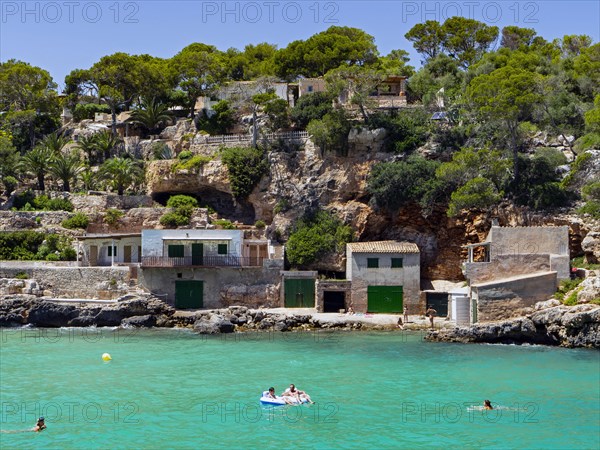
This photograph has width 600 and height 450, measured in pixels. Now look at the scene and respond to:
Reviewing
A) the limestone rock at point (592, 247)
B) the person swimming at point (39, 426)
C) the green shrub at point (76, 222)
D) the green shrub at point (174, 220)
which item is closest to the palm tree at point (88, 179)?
the green shrub at point (76, 222)

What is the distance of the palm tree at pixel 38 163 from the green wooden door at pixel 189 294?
15.7 meters

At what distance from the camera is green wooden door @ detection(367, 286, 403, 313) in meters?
43.4

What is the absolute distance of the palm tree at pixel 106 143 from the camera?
56781 mm

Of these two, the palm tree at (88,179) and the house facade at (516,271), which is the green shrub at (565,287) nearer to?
the house facade at (516,271)

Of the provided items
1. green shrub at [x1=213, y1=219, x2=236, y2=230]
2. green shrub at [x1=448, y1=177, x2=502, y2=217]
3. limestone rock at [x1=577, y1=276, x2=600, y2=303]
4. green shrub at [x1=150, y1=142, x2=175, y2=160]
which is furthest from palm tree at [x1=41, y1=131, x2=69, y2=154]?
limestone rock at [x1=577, y1=276, x2=600, y2=303]

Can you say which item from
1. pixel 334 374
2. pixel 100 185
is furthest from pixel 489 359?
pixel 100 185

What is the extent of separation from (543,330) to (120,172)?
97.7 feet

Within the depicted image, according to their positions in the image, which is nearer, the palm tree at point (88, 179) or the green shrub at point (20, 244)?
the green shrub at point (20, 244)

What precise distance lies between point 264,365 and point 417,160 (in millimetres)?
20515

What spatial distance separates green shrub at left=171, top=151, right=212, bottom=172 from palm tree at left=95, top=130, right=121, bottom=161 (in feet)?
23.9

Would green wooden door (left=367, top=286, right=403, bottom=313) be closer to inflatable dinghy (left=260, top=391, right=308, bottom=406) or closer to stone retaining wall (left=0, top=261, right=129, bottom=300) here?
stone retaining wall (left=0, top=261, right=129, bottom=300)

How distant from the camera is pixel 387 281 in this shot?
143 feet

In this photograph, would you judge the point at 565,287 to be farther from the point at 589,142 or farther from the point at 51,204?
the point at 51,204

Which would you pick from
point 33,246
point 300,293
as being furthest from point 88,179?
point 300,293
